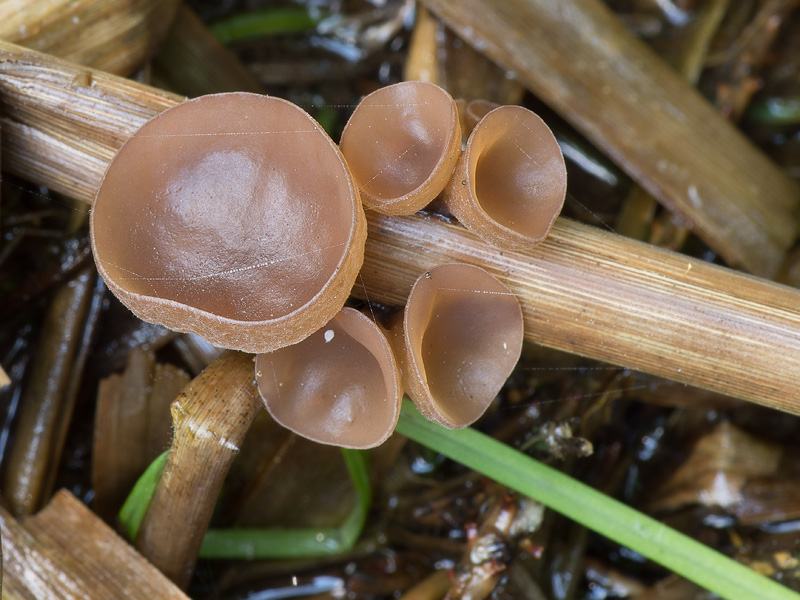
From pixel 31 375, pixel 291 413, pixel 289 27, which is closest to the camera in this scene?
pixel 291 413

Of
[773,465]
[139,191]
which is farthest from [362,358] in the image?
[773,465]

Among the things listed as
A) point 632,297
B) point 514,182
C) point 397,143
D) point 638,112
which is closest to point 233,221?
point 397,143

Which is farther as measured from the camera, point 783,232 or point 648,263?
point 783,232

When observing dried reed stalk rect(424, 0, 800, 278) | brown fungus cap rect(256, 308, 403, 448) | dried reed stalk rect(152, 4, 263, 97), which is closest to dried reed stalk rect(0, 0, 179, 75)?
dried reed stalk rect(152, 4, 263, 97)

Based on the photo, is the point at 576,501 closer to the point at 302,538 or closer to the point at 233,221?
the point at 302,538

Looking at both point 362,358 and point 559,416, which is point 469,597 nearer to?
point 559,416

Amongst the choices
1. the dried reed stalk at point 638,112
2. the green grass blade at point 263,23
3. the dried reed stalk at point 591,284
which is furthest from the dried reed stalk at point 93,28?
the dried reed stalk at point 638,112
